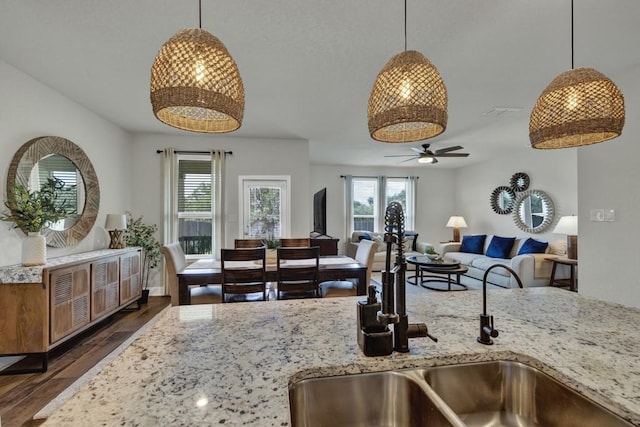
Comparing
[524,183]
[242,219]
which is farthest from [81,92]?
[524,183]

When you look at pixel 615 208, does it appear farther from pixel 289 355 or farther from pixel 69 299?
pixel 69 299

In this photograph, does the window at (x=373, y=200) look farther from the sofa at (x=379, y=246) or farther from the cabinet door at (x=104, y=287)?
the cabinet door at (x=104, y=287)

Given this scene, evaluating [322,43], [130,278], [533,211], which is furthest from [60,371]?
[533,211]

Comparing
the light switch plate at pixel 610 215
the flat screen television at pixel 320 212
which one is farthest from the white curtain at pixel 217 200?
the light switch plate at pixel 610 215

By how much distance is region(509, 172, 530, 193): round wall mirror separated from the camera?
573 centimetres

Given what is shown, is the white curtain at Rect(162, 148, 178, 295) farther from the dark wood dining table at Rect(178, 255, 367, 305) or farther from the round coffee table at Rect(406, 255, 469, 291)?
the round coffee table at Rect(406, 255, 469, 291)

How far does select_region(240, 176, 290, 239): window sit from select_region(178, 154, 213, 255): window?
1.80ft

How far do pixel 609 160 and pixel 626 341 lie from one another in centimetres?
260

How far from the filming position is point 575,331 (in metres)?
1.04

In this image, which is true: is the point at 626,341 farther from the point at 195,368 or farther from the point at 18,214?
the point at 18,214

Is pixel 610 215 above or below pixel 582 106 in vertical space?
below

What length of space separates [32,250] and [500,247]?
21.6 ft

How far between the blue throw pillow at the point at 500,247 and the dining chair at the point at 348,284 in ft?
12.0

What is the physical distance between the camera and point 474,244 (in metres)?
6.15
